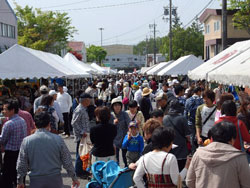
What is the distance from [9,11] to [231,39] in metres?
22.6

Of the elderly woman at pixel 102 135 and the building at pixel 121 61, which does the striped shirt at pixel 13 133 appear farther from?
the building at pixel 121 61

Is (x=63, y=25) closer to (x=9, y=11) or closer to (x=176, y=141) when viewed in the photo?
(x=9, y=11)

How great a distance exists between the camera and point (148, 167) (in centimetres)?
356

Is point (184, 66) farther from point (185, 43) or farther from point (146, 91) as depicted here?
point (185, 43)

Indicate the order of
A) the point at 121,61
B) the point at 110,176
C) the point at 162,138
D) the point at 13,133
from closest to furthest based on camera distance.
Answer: the point at 162,138 < the point at 110,176 < the point at 13,133 < the point at 121,61

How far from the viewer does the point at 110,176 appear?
4797 millimetres

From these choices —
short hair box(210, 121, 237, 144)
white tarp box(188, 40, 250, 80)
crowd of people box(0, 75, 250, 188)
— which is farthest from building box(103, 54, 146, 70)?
short hair box(210, 121, 237, 144)

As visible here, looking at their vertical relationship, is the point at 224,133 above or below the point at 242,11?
below

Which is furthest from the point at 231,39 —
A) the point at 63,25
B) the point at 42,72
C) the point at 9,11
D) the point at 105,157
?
the point at 105,157

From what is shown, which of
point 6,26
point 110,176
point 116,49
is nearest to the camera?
point 110,176

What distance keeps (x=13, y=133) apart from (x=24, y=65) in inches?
314

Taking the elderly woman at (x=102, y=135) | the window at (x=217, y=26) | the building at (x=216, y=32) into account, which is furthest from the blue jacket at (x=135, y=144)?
the window at (x=217, y=26)

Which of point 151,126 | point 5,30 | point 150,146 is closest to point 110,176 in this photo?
point 150,146

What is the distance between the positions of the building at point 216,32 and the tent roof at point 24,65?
23937 mm
